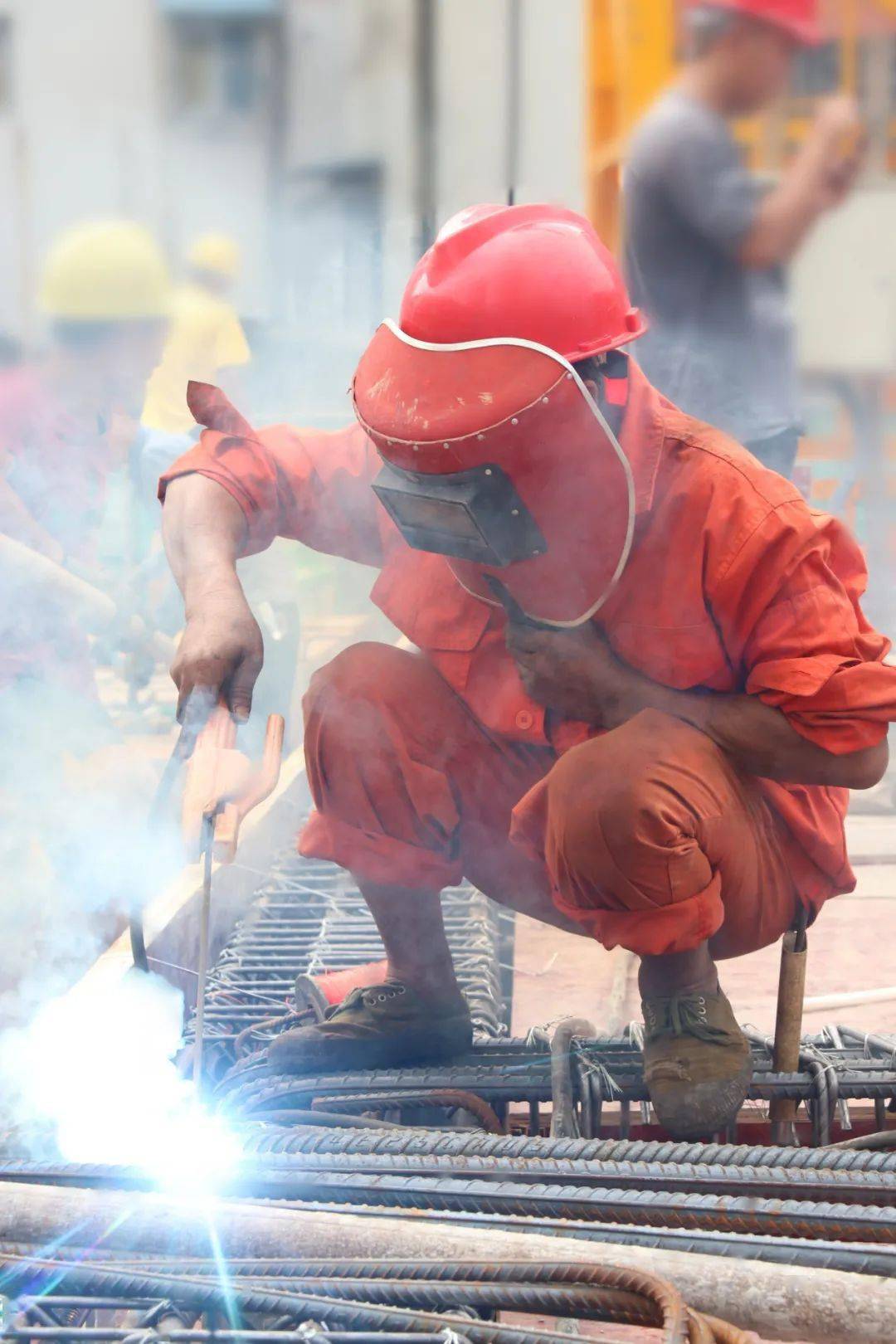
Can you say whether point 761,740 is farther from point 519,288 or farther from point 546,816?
point 519,288

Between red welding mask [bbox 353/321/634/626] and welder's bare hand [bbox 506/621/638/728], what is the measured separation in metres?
0.04

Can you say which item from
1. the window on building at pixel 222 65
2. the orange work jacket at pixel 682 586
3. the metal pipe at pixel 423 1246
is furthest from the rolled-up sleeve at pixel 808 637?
the window on building at pixel 222 65

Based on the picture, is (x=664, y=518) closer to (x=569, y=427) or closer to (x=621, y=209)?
(x=569, y=427)

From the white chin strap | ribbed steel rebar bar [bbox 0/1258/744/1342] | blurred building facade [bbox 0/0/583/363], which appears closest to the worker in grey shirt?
blurred building facade [bbox 0/0/583/363]

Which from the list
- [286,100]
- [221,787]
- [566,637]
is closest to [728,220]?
[286,100]

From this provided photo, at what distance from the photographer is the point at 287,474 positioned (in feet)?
7.63

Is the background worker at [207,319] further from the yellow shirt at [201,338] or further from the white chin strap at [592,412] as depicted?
the white chin strap at [592,412]

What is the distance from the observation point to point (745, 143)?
7.25 ft

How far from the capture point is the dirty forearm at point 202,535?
217cm

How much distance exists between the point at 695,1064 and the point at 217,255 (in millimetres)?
1697

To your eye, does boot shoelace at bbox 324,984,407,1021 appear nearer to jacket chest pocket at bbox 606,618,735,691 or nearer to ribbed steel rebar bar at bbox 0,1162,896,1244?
ribbed steel rebar bar at bbox 0,1162,896,1244

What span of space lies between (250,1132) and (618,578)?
0.96m

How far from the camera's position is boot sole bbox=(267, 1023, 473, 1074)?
7.89ft

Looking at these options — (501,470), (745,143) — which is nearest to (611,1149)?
(501,470)
